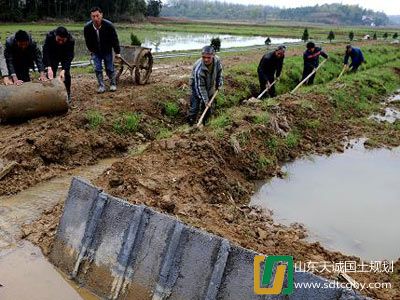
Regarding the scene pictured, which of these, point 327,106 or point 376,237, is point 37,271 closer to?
point 376,237

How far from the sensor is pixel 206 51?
7.39 m

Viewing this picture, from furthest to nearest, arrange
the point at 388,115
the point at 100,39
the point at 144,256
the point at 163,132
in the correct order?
1. the point at 388,115
2. the point at 100,39
3. the point at 163,132
4. the point at 144,256

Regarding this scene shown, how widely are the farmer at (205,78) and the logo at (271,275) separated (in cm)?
473

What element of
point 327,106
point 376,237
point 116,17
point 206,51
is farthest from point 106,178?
point 116,17

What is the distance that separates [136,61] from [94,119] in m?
2.87

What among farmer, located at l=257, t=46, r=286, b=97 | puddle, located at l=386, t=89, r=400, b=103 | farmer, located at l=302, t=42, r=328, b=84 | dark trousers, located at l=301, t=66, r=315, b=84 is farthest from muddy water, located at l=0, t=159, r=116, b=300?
puddle, located at l=386, t=89, r=400, b=103

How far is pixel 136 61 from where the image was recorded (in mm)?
10312

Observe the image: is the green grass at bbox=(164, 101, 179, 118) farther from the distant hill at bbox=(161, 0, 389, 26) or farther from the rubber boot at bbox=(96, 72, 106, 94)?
the distant hill at bbox=(161, 0, 389, 26)

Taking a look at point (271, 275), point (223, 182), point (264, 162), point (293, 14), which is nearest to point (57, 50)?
point (223, 182)

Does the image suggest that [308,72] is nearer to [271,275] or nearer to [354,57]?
[354,57]

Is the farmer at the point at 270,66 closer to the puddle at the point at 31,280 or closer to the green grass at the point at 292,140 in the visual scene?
the green grass at the point at 292,140

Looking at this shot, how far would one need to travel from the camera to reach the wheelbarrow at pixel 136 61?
33.6 feet

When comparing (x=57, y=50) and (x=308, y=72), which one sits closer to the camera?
(x=57, y=50)

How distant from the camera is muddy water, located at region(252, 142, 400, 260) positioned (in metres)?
5.41
